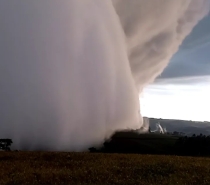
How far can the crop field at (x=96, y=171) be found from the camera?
25672mm

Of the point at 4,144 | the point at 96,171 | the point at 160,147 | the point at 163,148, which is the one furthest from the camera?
the point at 160,147

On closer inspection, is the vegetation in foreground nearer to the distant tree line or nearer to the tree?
the distant tree line

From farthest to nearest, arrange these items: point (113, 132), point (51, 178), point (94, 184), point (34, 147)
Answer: point (113, 132)
point (34, 147)
point (51, 178)
point (94, 184)

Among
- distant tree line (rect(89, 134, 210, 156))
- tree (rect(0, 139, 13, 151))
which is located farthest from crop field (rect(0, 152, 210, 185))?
distant tree line (rect(89, 134, 210, 156))

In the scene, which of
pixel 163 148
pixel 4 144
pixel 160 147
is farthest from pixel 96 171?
pixel 160 147

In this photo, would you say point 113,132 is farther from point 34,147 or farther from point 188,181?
point 188,181

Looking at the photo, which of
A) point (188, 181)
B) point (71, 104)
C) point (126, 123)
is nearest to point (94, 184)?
point (188, 181)

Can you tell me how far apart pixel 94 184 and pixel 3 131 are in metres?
46.5

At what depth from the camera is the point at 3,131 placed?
6700 cm

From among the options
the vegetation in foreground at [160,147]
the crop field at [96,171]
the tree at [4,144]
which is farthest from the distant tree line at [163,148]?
the crop field at [96,171]

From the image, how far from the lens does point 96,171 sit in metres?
28.7

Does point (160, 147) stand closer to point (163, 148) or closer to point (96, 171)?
point (163, 148)

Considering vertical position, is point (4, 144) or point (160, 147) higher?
point (4, 144)

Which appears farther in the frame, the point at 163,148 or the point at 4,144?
the point at 163,148
